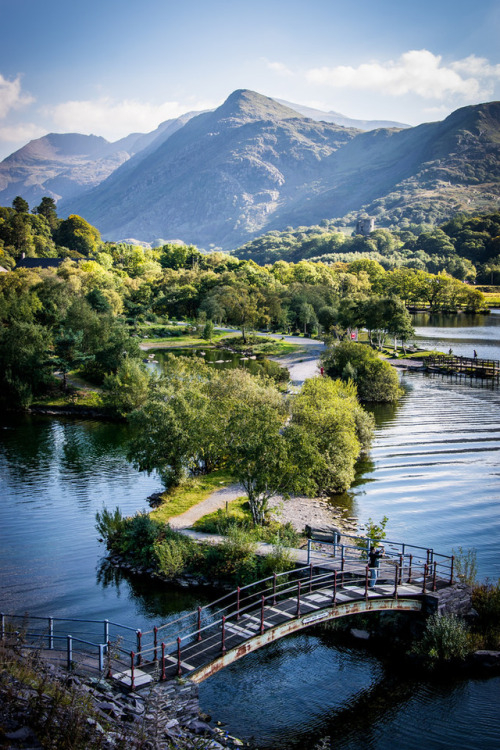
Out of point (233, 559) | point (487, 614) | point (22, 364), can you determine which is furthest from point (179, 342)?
point (487, 614)

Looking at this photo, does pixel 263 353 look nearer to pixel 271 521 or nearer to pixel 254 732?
pixel 271 521

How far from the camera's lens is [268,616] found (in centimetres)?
1964

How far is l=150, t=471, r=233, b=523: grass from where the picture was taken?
1249 inches

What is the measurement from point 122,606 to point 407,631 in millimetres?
11104

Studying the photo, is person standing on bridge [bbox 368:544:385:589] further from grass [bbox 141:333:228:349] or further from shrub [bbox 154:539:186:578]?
grass [bbox 141:333:228:349]

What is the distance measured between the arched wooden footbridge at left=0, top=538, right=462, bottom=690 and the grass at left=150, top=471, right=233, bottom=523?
8157 millimetres

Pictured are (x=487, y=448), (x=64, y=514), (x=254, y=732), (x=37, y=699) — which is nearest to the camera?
(x=37, y=699)

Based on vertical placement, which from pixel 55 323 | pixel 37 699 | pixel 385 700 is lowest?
pixel 385 700

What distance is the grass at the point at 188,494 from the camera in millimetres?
31719

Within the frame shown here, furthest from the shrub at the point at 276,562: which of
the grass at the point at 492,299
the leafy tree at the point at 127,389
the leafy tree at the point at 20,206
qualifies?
the leafy tree at the point at 20,206

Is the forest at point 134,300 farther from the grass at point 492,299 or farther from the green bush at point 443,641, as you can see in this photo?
the green bush at point 443,641

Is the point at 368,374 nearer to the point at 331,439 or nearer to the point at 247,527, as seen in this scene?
the point at 331,439

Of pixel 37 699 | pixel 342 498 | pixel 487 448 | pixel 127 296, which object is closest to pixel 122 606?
pixel 37 699

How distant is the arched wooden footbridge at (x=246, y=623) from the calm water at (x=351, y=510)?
1860 mm
